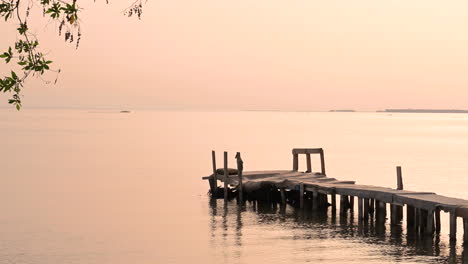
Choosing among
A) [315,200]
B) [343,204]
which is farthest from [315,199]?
[343,204]

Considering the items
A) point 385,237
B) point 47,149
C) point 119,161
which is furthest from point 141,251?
point 47,149

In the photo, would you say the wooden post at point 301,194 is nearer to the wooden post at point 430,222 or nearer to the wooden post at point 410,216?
the wooden post at point 410,216

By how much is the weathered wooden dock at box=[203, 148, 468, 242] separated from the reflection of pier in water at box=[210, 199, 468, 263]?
361 mm

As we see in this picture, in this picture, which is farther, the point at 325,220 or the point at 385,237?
the point at 325,220

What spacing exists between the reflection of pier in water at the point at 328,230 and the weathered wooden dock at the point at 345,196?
36 centimetres

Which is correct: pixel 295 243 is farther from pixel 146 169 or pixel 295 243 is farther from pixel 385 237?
pixel 146 169

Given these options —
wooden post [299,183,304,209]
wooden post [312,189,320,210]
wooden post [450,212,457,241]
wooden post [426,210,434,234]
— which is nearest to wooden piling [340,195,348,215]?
wooden post [312,189,320,210]

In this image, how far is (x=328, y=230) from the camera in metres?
29.3

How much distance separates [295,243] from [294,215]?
658 centimetres

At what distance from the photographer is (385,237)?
2750cm

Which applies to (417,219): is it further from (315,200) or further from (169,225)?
(169,225)

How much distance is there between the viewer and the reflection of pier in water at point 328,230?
976 inches

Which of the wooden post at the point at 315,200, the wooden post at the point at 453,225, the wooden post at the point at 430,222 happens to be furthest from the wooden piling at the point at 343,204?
the wooden post at the point at 453,225

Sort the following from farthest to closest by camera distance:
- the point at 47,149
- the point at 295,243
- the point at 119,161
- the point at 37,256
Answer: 1. the point at 47,149
2. the point at 119,161
3. the point at 295,243
4. the point at 37,256
